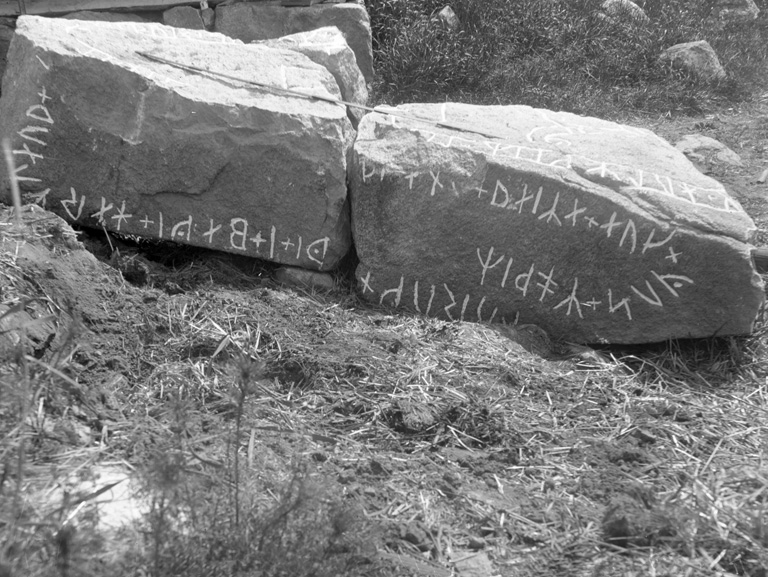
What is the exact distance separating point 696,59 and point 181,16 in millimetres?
3952

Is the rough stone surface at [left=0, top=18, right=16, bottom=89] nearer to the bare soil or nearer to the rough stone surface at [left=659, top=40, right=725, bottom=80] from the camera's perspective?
the bare soil

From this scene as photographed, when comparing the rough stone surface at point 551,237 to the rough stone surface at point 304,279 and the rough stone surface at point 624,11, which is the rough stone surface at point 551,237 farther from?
the rough stone surface at point 624,11

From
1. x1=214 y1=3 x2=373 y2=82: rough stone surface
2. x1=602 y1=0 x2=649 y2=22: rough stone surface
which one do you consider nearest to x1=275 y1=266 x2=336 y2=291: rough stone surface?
x1=214 y1=3 x2=373 y2=82: rough stone surface

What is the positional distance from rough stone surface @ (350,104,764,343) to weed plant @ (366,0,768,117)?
8.77 ft

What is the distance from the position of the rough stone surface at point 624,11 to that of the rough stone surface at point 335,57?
3538mm

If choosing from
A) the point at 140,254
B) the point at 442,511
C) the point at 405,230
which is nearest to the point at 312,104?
the point at 405,230

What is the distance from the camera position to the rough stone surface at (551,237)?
3451mm

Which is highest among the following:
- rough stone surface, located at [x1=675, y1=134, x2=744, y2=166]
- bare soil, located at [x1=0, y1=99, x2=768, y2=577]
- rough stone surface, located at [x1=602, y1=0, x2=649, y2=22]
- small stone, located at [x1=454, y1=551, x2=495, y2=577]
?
rough stone surface, located at [x1=602, y1=0, x2=649, y2=22]

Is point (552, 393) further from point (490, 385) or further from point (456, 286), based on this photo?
point (456, 286)

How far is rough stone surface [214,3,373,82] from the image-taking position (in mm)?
5863

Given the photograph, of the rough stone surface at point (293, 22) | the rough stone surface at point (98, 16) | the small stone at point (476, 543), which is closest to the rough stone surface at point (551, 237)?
the small stone at point (476, 543)

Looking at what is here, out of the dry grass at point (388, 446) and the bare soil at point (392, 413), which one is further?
the bare soil at point (392, 413)

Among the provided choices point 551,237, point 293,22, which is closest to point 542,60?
point 293,22

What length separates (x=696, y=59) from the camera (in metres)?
6.87
